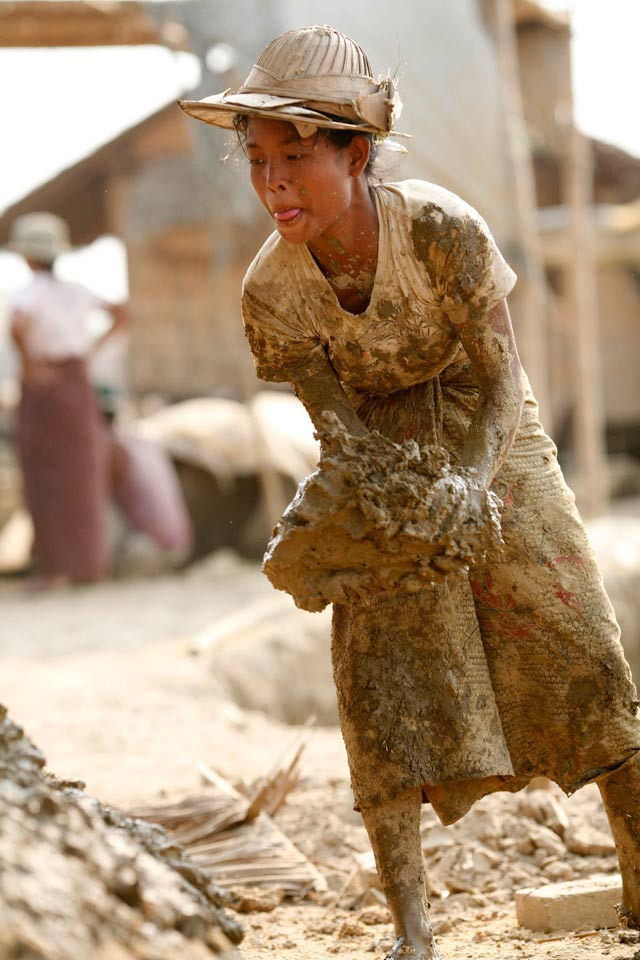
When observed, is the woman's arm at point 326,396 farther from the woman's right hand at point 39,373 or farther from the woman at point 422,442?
the woman's right hand at point 39,373

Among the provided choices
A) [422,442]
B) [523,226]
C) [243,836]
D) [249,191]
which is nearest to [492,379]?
[422,442]

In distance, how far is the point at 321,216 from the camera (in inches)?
107

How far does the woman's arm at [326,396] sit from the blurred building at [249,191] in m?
4.65

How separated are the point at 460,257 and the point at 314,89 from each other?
0.46 meters

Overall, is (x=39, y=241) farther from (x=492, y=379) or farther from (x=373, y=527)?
(x=373, y=527)

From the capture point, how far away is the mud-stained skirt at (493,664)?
2.82 m

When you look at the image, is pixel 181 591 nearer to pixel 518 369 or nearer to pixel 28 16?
pixel 28 16

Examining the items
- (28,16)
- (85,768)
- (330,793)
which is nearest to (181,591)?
(28,16)

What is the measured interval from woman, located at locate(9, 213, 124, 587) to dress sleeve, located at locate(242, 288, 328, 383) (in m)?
7.43

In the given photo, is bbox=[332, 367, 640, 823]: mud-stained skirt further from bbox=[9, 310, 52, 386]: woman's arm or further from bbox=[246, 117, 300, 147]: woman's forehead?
bbox=[9, 310, 52, 386]: woman's arm

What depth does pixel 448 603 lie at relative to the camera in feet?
9.42

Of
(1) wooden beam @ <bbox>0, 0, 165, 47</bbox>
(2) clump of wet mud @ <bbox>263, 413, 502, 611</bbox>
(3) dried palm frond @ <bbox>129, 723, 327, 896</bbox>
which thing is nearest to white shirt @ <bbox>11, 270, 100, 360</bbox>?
(1) wooden beam @ <bbox>0, 0, 165, 47</bbox>

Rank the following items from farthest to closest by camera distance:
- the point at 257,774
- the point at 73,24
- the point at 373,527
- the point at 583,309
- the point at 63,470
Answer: the point at 63,470 < the point at 73,24 < the point at 583,309 < the point at 257,774 < the point at 373,527

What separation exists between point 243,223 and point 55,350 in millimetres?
2176
